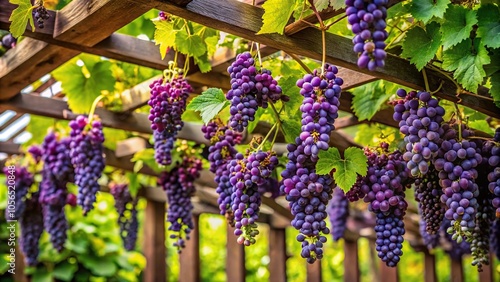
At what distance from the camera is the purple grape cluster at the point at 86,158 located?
3.09 m

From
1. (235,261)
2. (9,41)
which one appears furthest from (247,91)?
(235,261)

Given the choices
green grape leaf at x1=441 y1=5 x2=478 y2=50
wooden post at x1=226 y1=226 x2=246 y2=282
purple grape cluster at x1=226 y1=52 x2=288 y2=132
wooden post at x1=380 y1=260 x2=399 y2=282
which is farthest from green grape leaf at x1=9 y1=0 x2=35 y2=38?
wooden post at x1=380 y1=260 x2=399 y2=282

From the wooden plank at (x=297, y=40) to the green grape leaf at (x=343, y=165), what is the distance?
9.8 inches

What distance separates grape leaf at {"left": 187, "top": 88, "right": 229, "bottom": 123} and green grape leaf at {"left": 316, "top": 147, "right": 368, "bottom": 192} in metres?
0.35

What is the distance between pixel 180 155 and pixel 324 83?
171cm

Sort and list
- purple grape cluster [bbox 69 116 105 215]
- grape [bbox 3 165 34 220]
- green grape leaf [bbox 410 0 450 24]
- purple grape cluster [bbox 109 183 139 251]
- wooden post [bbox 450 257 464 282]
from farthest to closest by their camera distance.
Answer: wooden post [bbox 450 257 464 282], purple grape cluster [bbox 109 183 139 251], grape [bbox 3 165 34 220], purple grape cluster [bbox 69 116 105 215], green grape leaf [bbox 410 0 450 24]

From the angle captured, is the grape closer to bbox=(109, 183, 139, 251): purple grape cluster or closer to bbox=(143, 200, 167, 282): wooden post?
bbox=(109, 183, 139, 251): purple grape cluster

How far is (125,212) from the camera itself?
4.54 meters

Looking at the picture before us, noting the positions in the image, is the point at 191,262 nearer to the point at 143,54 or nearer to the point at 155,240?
the point at 155,240

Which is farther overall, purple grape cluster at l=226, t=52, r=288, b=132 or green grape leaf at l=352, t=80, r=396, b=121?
green grape leaf at l=352, t=80, r=396, b=121

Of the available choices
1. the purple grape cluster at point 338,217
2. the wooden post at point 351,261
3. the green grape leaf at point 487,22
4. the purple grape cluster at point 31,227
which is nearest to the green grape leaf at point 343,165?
the green grape leaf at point 487,22

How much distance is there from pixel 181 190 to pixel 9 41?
1.02 metres

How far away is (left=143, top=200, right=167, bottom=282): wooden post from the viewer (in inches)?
217

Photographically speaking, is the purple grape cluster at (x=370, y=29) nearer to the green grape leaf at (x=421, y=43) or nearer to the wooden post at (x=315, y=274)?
the green grape leaf at (x=421, y=43)
